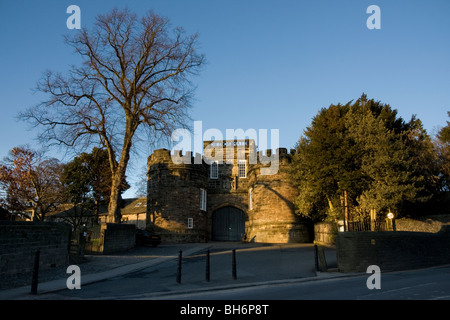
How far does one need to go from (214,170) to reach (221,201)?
3858 millimetres

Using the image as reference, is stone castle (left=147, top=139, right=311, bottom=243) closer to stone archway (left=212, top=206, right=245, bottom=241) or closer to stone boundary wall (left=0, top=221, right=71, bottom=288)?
stone archway (left=212, top=206, right=245, bottom=241)

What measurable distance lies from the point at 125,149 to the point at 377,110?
18.2 meters

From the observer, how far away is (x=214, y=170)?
36469 millimetres

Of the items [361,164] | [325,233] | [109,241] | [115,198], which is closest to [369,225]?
[361,164]

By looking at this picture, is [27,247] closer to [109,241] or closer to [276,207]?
[109,241]

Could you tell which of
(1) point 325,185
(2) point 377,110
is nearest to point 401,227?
(1) point 325,185

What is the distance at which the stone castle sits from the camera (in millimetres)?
27984

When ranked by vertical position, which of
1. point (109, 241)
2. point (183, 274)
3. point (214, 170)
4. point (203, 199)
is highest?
point (214, 170)

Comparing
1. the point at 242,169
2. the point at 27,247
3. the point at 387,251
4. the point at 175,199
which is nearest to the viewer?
the point at 27,247

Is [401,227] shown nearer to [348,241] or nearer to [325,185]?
[325,185]

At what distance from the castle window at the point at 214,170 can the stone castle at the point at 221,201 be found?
0.34 ft

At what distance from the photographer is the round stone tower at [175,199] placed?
29.5 metres

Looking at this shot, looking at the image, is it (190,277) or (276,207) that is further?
(276,207)
